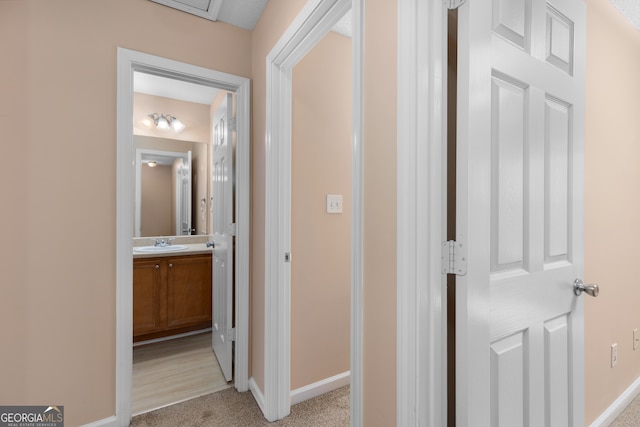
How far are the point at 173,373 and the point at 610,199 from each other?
3.24m

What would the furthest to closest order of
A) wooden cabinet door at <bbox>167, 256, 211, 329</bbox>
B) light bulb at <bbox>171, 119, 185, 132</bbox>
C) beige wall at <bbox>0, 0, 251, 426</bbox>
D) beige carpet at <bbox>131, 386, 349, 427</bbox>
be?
light bulb at <bbox>171, 119, 185, 132</bbox> → wooden cabinet door at <bbox>167, 256, 211, 329</bbox> → beige carpet at <bbox>131, 386, 349, 427</bbox> → beige wall at <bbox>0, 0, 251, 426</bbox>

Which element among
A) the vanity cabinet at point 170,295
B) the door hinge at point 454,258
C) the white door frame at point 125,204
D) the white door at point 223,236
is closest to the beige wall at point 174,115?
the white door at point 223,236

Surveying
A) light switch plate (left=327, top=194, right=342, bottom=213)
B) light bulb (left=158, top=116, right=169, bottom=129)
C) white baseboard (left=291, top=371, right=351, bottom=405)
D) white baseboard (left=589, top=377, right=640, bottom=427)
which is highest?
light bulb (left=158, top=116, right=169, bottom=129)

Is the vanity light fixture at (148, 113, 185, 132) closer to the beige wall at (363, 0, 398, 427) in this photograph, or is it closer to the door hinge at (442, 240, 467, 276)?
the beige wall at (363, 0, 398, 427)

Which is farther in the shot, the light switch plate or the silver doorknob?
the light switch plate

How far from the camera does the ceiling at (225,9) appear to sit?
1841 mm

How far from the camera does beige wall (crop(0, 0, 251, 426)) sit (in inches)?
58.5

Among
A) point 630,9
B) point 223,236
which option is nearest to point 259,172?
point 223,236

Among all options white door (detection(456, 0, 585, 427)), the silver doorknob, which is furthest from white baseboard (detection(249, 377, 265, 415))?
the silver doorknob

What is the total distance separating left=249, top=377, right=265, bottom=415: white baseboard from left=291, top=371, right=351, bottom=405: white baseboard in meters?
0.20

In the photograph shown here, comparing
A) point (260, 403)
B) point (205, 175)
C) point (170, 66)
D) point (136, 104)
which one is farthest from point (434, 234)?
point (136, 104)

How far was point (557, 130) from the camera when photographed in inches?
41.9

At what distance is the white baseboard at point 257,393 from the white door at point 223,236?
23 centimetres

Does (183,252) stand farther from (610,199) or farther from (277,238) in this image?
(610,199)
